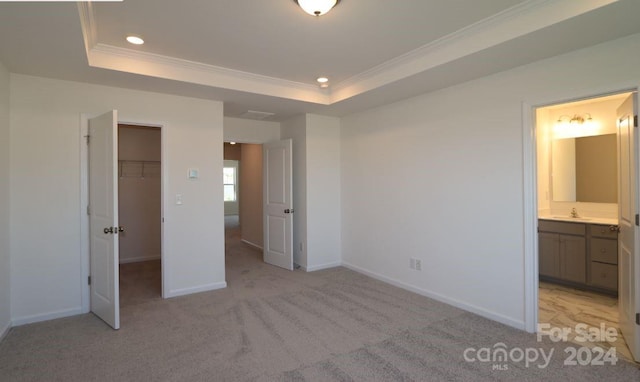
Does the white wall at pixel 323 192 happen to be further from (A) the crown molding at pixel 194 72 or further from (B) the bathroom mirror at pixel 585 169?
(B) the bathroom mirror at pixel 585 169

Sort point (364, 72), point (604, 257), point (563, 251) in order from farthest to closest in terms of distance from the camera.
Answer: point (563, 251) < point (604, 257) < point (364, 72)

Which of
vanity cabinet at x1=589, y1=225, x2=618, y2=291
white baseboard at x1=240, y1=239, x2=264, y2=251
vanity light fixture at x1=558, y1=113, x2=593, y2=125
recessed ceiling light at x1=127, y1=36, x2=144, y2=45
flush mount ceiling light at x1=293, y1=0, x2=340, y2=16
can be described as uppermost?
recessed ceiling light at x1=127, y1=36, x2=144, y2=45

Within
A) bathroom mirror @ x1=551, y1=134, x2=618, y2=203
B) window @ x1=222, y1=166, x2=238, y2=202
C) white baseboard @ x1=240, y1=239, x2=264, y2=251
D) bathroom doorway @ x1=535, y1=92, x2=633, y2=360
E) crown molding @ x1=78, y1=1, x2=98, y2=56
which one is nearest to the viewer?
crown molding @ x1=78, y1=1, x2=98, y2=56

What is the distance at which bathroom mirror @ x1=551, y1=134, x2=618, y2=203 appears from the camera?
170 inches

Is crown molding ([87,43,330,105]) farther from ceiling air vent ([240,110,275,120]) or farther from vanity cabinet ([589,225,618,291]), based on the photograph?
vanity cabinet ([589,225,618,291])

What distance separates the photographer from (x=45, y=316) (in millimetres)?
3322

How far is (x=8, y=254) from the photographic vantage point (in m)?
3.16

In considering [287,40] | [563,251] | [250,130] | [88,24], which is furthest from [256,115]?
[563,251]

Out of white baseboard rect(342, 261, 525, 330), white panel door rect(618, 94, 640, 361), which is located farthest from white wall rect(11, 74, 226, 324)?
white panel door rect(618, 94, 640, 361)

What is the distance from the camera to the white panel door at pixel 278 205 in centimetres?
515

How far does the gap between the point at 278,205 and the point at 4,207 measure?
10.5 ft

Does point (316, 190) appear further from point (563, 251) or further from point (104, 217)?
point (563, 251)

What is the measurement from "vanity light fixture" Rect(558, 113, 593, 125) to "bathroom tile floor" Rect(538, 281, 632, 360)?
2246 mm

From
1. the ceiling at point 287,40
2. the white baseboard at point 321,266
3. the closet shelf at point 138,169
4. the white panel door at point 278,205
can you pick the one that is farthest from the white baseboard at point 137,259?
the ceiling at point 287,40
